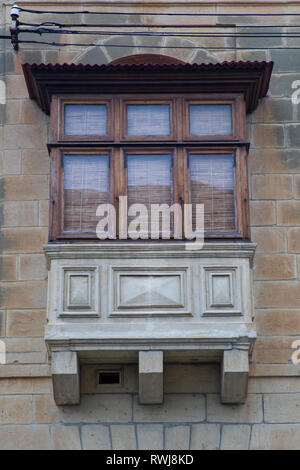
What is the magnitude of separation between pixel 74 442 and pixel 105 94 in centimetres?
484

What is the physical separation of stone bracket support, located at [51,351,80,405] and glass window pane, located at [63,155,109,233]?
173 centimetres

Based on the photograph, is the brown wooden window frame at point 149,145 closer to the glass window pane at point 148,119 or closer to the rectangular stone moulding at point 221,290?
the glass window pane at point 148,119

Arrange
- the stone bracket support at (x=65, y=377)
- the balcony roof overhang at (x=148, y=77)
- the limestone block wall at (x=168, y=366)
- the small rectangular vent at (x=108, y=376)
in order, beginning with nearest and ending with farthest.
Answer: the stone bracket support at (x=65, y=377) < the limestone block wall at (x=168, y=366) < the small rectangular vent at (x=108, y=376) < the balcony roof overhang at (x=148, y=77)

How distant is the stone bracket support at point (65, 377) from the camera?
44.5 ft

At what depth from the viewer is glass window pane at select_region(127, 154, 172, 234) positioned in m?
14.2

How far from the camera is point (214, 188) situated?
14.3m

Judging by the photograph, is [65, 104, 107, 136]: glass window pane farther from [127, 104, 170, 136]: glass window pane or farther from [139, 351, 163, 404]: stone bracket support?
[139, 351, 163, 404]: stone bracket support

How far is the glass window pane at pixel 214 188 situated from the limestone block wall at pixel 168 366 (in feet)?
2.74

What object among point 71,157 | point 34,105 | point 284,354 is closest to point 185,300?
point 284,354

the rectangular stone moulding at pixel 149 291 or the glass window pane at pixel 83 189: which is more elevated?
the glass window pane at pixel 83 189

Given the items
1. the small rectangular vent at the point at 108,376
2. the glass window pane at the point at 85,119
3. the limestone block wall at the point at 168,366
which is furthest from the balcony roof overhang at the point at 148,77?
the small rectangular vent at the point at 108,376

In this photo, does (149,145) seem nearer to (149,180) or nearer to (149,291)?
(149,180)

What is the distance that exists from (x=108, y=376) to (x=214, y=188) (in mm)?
2924

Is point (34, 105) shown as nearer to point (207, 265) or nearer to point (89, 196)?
point (89, 196)
